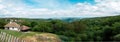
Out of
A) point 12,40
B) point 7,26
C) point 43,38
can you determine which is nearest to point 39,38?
point 43,38

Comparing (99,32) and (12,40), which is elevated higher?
(12,40)

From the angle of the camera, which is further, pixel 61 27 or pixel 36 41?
pixel 61 27

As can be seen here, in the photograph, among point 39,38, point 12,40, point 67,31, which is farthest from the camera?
point 67,31

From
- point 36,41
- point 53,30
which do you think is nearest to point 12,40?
point 36,41

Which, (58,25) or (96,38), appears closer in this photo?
(96,38)

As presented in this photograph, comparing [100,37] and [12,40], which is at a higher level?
[12,40]

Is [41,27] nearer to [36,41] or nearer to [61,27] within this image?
[61,27]

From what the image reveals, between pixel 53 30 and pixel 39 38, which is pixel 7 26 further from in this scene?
pixel 39 38

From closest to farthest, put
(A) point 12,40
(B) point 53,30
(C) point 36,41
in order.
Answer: (A) point 12,40, (C) point 36,41, (B) point 53,30

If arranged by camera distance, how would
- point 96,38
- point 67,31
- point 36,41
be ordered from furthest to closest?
point 67,31 → point 96,38 → point 36,41
